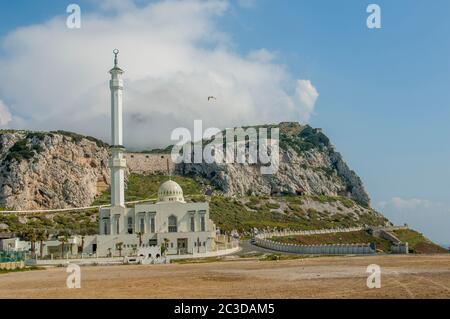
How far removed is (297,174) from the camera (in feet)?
501

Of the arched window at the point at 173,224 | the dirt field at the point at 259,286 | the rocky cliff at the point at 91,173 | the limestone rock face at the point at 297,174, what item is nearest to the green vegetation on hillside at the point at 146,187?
the rocky cliff at the point at 91,173

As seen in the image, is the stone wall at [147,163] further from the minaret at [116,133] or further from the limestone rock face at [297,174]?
the minaret at [116,133]

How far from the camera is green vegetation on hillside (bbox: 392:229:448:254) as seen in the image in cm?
9807

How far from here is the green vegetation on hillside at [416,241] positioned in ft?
322

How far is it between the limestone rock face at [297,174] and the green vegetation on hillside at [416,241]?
119 ft

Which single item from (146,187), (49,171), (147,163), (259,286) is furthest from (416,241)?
(259,286)

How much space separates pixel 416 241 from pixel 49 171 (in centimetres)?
7112

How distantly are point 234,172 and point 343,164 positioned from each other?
121ft

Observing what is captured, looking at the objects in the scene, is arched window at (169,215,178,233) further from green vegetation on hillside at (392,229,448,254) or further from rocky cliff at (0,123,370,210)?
rocky cliff at (0,123,370,210)

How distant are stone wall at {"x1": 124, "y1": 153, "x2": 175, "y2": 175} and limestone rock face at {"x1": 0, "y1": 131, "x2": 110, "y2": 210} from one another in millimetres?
12728

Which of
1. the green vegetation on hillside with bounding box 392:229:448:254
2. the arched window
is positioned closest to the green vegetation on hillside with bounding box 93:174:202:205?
the arched window

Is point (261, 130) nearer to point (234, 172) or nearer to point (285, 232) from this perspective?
point (234, 172)

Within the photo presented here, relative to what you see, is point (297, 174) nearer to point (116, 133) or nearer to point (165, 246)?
point (116, 133)
